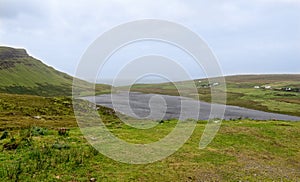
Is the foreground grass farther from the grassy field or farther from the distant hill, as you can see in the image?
the distant hill

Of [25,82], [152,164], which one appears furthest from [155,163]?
[25,82]

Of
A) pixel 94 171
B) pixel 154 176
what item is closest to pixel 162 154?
pixel 154 176

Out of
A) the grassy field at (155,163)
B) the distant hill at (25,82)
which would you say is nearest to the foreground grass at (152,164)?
the grassy field at (155,163)

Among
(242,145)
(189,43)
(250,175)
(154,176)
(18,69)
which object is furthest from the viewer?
(18,69)

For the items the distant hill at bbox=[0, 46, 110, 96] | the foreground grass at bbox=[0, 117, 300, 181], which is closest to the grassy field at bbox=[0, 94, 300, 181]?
the foreground grass at bbox=[0, 117, 300, 181]

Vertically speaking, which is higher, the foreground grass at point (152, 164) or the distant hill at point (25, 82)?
the distant hill at point (25, 82)

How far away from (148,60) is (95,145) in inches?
270

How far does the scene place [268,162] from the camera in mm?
18812

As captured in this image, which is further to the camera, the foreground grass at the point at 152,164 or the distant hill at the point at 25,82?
the distant hill at the point at 25,82

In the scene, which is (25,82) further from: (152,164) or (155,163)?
(152,164)

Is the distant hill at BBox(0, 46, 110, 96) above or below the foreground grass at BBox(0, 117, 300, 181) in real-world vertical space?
above

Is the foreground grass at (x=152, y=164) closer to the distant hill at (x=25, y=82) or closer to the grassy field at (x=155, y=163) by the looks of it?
the grassy field at (x=155, y=163)

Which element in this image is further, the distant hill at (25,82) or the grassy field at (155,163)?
the distant hill at (25,82)

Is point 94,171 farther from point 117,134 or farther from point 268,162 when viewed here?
point 268,162
